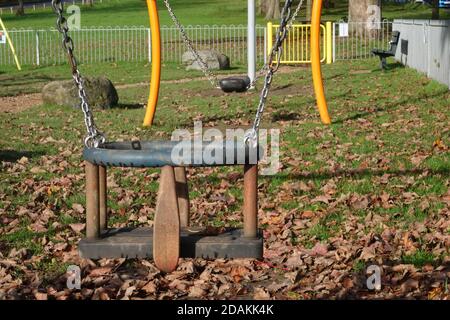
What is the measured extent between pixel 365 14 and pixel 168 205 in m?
28.6

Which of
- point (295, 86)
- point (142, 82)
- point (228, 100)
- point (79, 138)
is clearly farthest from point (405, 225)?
point (142, 82)

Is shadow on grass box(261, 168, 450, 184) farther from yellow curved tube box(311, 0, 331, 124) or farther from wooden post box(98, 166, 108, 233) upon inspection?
wooden post box(98, 166, 108, 233)

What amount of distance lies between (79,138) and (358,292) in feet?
26.3

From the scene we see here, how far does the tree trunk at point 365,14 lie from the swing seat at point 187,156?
90.6ft

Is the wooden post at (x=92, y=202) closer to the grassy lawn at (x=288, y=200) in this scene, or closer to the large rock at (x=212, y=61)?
the grassy lawn at (x=288, y=200)

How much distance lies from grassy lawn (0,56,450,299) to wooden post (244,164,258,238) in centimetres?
79

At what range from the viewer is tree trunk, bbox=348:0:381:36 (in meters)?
32.2

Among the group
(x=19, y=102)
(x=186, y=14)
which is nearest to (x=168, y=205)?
(x=19, y=102)

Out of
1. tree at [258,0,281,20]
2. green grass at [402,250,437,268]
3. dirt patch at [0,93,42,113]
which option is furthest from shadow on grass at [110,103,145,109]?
tree at [258,0,281,20]

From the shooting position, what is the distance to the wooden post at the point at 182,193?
584cm

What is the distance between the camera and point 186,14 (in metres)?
56.4

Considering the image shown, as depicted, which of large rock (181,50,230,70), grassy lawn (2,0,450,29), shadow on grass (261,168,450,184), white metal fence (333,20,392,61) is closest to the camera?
shadow on grass (261,168,450,184)

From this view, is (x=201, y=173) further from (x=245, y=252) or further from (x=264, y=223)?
(x=245, y=252)
